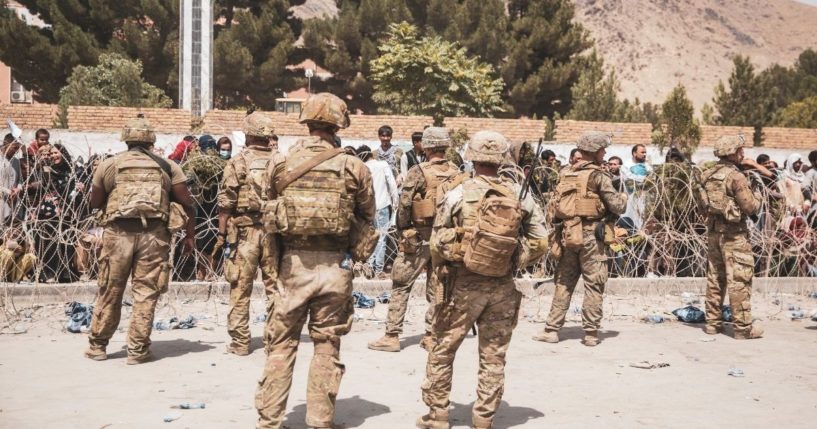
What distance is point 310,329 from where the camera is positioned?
5.52 meters

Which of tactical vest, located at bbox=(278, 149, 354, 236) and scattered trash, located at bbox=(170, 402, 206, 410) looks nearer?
tactical vest, located at bbox=(278, 149, 354, 236)

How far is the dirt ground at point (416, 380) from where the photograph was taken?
240 inches

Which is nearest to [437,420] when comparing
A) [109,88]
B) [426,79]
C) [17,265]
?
[17,265]

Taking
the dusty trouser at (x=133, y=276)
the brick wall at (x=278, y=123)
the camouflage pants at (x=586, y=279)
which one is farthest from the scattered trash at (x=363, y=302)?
the brick wall at (x=278, y=123)

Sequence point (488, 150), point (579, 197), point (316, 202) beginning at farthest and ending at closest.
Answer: point (579, 197), point (488, 150), point (316, 202)

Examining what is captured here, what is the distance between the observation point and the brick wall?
60.5 ft

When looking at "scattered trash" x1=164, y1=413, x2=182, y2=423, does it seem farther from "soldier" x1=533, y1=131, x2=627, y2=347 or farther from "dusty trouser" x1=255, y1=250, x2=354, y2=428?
"soldier" x1=533, y1=131, x2=627, y2=347

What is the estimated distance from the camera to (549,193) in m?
11.4

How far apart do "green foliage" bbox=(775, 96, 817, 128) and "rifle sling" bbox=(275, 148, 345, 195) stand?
35492 millimetres

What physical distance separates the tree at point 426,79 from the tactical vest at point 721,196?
63.6 feet

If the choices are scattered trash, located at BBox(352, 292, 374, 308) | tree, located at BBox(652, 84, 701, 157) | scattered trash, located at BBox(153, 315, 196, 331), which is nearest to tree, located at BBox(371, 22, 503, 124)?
tree, located at BBox(652, 84, 701, 157)

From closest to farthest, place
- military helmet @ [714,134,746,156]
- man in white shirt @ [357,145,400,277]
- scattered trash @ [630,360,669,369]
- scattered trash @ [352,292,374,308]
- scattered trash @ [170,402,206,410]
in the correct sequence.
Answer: scattered trash @ [170,402,206,410] < scattered trash @ [630,360,669,369] < military helmet @ [714,134,746,156] < scattered trash @ [352,292,374,308] < man in white shirt @ [357,145,400,277]

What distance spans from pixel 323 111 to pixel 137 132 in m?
2.41

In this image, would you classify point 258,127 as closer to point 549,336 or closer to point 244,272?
point 244,272
